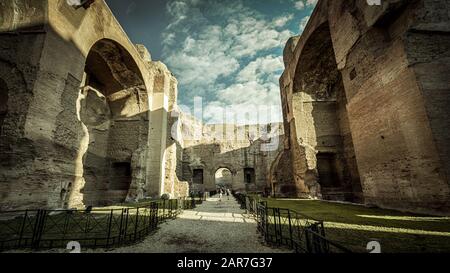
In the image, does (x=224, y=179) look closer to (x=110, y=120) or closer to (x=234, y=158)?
(x=234, y=158)

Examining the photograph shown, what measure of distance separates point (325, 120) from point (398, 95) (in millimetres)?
7542

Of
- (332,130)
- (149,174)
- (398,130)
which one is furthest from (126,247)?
(332,130)

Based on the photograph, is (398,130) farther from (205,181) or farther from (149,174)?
(205,181)

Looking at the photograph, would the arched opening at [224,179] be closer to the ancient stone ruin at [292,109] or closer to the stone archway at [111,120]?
the ancient stone ruin at [292,109]

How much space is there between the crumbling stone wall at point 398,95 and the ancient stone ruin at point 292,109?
0.03m

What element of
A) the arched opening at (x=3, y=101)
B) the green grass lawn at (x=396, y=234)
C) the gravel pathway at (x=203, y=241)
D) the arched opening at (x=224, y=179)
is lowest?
the gravel pathway at (x=203, y=241)

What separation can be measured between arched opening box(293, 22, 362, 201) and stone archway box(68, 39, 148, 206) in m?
11.7

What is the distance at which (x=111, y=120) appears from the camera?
1491cm

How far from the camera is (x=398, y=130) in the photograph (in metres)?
6.21

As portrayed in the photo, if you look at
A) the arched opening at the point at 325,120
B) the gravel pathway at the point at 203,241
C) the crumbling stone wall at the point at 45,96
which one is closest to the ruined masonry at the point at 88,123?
the crumbling stone wall at the point at 45,96

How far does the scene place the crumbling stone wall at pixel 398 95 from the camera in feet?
17.5

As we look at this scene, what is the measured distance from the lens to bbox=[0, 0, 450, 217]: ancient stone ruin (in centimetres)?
574
